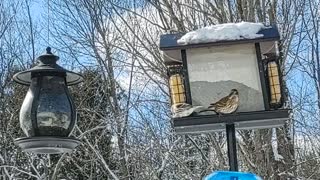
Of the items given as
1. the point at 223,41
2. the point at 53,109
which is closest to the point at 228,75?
the point at 223,41

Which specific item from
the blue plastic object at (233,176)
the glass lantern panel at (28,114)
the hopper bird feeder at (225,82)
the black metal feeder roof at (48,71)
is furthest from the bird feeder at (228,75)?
the blue plastic object at (233,176)

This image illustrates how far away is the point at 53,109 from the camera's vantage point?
301 cm

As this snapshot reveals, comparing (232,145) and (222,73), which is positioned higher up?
(222,73)

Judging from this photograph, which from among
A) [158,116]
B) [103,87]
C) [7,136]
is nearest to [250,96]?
[158,116]

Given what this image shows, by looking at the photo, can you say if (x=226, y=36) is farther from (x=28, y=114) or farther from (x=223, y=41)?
(x=28, y=114)

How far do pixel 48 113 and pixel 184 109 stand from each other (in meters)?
0.72

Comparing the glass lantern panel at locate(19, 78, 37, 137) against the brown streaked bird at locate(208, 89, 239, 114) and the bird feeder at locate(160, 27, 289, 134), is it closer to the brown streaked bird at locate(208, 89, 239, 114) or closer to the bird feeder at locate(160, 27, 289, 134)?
the bird feeder at locate(160, 27, 289, 134)

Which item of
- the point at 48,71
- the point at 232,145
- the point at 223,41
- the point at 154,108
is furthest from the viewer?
the point at 154,108

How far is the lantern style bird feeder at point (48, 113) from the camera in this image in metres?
2.93

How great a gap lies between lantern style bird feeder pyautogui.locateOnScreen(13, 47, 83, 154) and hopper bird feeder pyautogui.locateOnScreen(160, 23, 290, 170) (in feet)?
1.91

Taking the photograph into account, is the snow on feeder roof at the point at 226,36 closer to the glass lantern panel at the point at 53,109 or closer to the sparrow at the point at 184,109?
the sparrow at the point at 184,109

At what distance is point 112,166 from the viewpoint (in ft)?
31.4

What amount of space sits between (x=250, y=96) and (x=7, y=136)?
853 centimetres

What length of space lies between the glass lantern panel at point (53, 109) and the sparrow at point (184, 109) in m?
0.59
